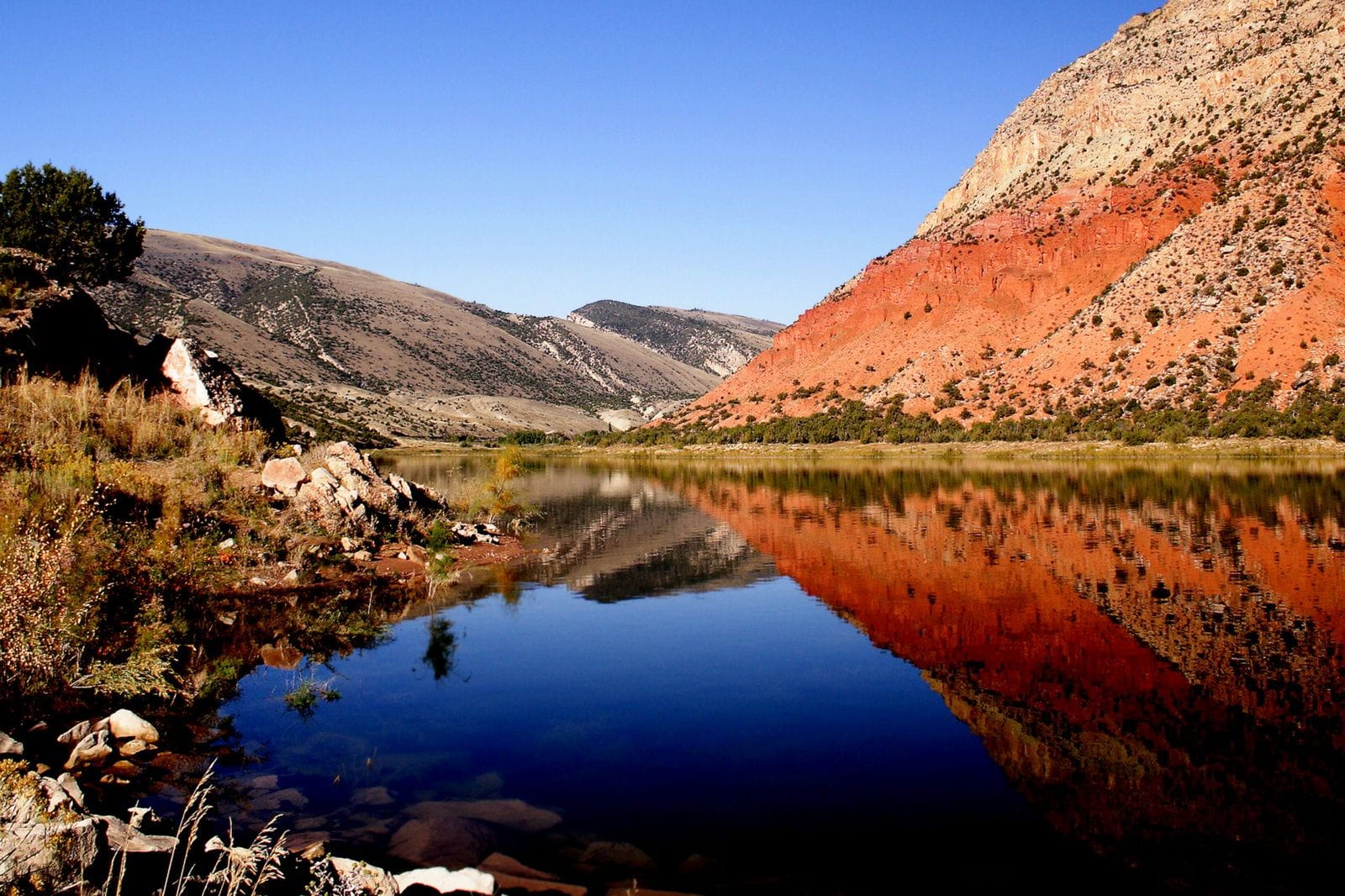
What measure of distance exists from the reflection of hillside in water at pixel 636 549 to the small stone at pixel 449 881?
1248 centimetres

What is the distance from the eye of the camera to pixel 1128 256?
8531cm

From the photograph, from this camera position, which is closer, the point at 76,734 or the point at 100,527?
the point at 76,734

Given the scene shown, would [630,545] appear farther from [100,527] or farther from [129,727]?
[129,727]

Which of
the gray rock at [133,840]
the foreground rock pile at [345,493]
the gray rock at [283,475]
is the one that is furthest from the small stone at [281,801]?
the gray rock at [283,475]

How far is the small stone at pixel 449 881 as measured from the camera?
6.00 m

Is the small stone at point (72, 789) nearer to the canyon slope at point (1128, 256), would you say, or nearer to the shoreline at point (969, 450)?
the shoreline at point (969, 450)

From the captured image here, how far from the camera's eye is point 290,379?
115562 millimetres

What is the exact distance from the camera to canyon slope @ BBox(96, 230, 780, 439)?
116 m

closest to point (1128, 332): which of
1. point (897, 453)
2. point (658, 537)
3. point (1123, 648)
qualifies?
point (897, 453)

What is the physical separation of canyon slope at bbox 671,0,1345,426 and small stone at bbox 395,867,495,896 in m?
66.3

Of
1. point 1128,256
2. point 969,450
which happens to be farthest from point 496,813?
point 1128,256

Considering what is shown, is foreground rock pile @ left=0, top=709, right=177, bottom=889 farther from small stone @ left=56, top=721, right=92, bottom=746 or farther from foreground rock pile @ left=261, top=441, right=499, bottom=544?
foreground rock pile @ left=261, top=441, right=499, bottom=544

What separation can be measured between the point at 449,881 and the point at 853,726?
17.8 ft

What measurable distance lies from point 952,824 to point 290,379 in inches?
4747
